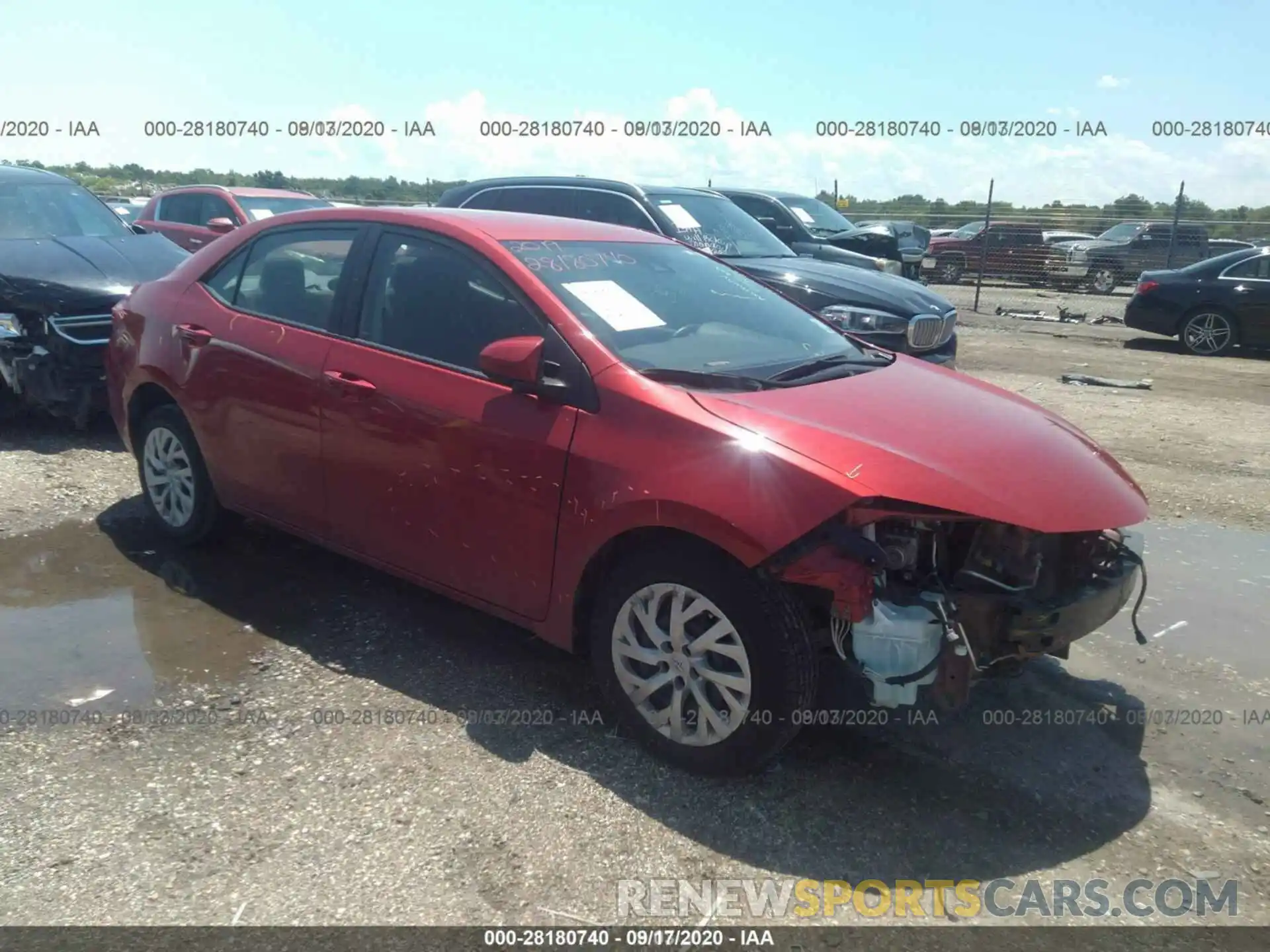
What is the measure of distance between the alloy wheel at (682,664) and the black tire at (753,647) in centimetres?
2

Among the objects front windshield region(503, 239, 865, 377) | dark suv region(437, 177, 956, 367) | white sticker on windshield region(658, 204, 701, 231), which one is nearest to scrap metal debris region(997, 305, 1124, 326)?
dark suv region(437, 177, 956, 367)

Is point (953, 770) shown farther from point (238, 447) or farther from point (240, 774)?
Answer: point (238, 447)

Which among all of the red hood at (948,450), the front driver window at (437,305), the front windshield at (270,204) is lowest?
the red hood at (948,450)

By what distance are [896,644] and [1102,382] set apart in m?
8.70

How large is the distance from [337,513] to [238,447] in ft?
2.41

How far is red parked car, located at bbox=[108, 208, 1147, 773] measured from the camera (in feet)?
10.2

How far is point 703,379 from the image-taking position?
140 inches

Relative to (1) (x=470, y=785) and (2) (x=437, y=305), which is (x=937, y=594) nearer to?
(1) (x=470, y=785)

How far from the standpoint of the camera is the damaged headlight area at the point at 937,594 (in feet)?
10.0

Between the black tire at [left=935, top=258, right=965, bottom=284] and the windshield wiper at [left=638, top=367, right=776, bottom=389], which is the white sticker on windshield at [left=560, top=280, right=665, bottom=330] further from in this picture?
the black tire at [left=935, top=258, right=965, bottom=284]

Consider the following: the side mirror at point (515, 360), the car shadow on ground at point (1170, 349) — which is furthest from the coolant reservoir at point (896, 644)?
the car shadow on ground at point (1170, 349)

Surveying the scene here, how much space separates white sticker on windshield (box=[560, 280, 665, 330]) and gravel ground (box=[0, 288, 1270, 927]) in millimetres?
1369

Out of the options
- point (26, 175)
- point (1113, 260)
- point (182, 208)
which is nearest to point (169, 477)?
point (26, 175)

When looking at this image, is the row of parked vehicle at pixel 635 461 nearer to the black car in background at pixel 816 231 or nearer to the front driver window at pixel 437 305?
the front driver window at pixel 437 305
